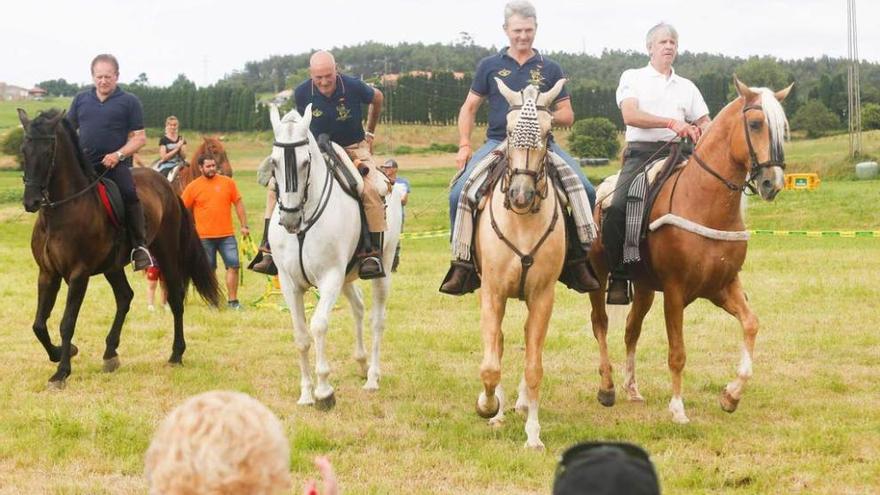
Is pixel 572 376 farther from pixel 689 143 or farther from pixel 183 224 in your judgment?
pixel 183 224

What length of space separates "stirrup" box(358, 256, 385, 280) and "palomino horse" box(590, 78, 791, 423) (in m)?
2.36

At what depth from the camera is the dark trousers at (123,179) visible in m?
10.6

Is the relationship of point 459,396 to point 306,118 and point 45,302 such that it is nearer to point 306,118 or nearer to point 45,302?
point 306,118

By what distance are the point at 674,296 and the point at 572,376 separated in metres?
2.07

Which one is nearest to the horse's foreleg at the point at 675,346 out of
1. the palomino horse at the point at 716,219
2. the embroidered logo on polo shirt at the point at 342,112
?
the palomino horse at the point at 716,219

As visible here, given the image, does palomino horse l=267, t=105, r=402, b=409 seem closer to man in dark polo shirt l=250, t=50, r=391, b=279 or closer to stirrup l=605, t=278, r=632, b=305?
man in dark polo shirt l=250, t=50, r=391, b=279

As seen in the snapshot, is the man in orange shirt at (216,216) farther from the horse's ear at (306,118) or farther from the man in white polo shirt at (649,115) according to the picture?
the man in white polo shirt at (649,115)

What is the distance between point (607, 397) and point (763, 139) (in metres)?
2.64

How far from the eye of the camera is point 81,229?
33.0 ft

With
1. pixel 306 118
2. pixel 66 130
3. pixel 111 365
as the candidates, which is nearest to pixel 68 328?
pixel 111 365

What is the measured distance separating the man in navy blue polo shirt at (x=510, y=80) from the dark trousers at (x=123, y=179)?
3679 mm

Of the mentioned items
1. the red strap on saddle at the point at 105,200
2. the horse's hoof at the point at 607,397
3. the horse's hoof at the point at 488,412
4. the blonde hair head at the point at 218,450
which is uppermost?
the red strap on saddle at the point at 105,200

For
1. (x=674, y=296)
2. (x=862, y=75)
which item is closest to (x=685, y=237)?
(x=674, y=296)

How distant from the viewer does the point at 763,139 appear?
808cm
